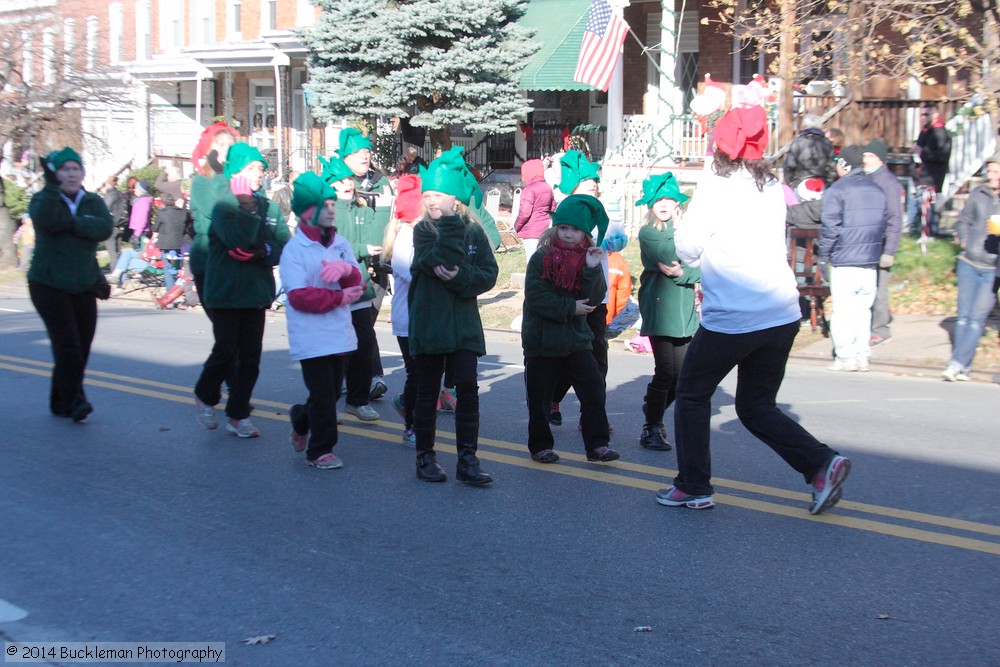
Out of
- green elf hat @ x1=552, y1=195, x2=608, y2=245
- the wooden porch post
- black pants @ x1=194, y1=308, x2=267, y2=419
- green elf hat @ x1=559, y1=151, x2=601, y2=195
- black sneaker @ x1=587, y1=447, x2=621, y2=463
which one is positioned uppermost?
the wooden porch post

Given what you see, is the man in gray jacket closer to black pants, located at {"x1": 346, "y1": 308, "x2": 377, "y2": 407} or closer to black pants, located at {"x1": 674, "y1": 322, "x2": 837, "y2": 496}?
black pants, located at {"x1": 346, "y1": 308, "x2": 377, "y2": 407}

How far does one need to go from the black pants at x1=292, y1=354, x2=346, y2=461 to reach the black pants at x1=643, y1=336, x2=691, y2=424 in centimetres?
207

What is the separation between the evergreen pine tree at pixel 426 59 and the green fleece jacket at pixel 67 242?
48.4 feet

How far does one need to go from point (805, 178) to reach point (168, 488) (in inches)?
387

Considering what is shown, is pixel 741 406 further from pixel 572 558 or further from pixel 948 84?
pixel 948 84

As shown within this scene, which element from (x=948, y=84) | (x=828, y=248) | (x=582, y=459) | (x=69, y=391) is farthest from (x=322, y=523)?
(x=948, y=84)

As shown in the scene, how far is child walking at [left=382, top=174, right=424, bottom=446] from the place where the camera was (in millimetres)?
7840

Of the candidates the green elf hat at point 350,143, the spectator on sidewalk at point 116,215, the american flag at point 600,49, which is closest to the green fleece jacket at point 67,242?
the green elf hat at point 350,143

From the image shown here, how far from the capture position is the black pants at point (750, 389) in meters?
5.63

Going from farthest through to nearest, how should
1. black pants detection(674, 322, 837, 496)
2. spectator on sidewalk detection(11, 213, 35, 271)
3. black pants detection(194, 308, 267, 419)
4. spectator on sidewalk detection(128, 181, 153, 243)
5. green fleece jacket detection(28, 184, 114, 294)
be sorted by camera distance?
spectator on sidewalk detection(11, 213, 35, 271) < spectator on sidewalk detection(128, 181, 153, 243) < green fleece jacket detection(28, 184, 114, 294) < black pants detection(194, 308, 267, 419) < black pants detection(674, 322, 837, 496)

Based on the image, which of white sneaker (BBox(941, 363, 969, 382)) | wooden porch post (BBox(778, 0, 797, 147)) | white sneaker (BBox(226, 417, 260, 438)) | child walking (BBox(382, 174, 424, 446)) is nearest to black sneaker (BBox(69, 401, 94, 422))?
white sneaker (BBox(226, 417, 260, 438))

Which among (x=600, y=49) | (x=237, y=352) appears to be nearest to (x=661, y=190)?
(x=237, y=352)

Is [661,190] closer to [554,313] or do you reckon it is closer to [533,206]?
[554,313]

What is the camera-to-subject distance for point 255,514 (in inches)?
241
